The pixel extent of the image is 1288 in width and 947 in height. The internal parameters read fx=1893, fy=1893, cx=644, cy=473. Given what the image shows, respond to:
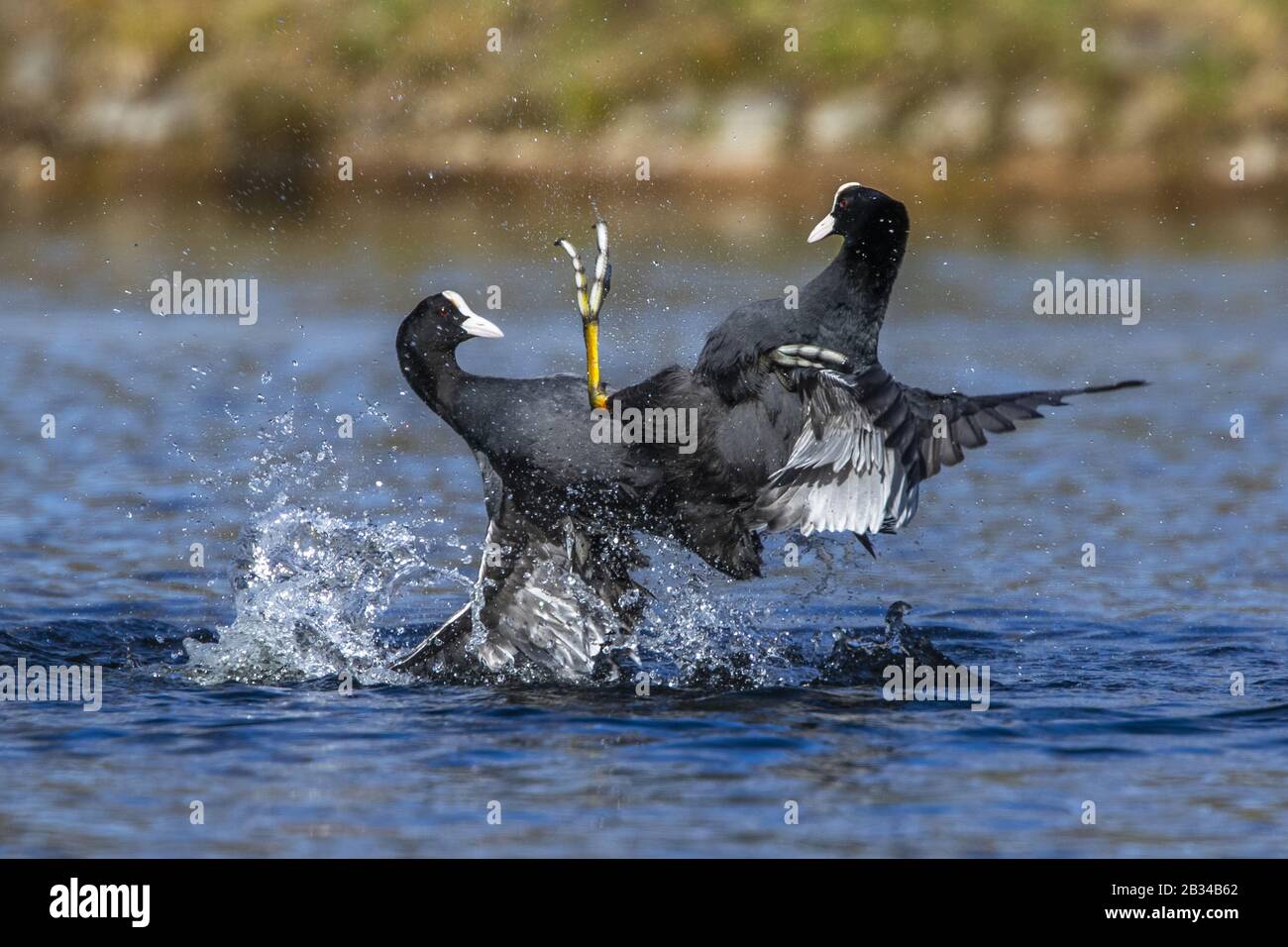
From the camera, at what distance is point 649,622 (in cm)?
706

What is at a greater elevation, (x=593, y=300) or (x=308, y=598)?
(x=593, y=300)

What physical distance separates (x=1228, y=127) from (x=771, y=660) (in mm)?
14871

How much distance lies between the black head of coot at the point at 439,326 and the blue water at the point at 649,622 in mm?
1181

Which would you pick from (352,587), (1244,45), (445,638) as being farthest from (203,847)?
(1244,45)

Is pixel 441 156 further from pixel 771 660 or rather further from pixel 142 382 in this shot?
pixel 771 660

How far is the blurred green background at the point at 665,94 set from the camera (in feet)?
65.9

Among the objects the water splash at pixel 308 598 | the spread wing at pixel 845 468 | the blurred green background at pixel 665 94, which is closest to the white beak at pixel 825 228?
the spread wing at pixel 845 468

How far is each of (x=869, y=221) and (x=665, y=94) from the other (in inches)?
583

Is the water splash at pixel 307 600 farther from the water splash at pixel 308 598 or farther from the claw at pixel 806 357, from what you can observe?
the claw at pixel 806 357

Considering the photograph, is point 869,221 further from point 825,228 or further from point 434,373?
point 434,373

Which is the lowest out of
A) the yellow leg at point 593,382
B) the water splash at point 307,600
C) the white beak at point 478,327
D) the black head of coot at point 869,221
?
the water splash at point 307,600

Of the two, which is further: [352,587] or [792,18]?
[792,18]

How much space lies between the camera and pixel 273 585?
7.16 metres

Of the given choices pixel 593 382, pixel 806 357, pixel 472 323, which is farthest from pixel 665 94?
pixel 806 357
